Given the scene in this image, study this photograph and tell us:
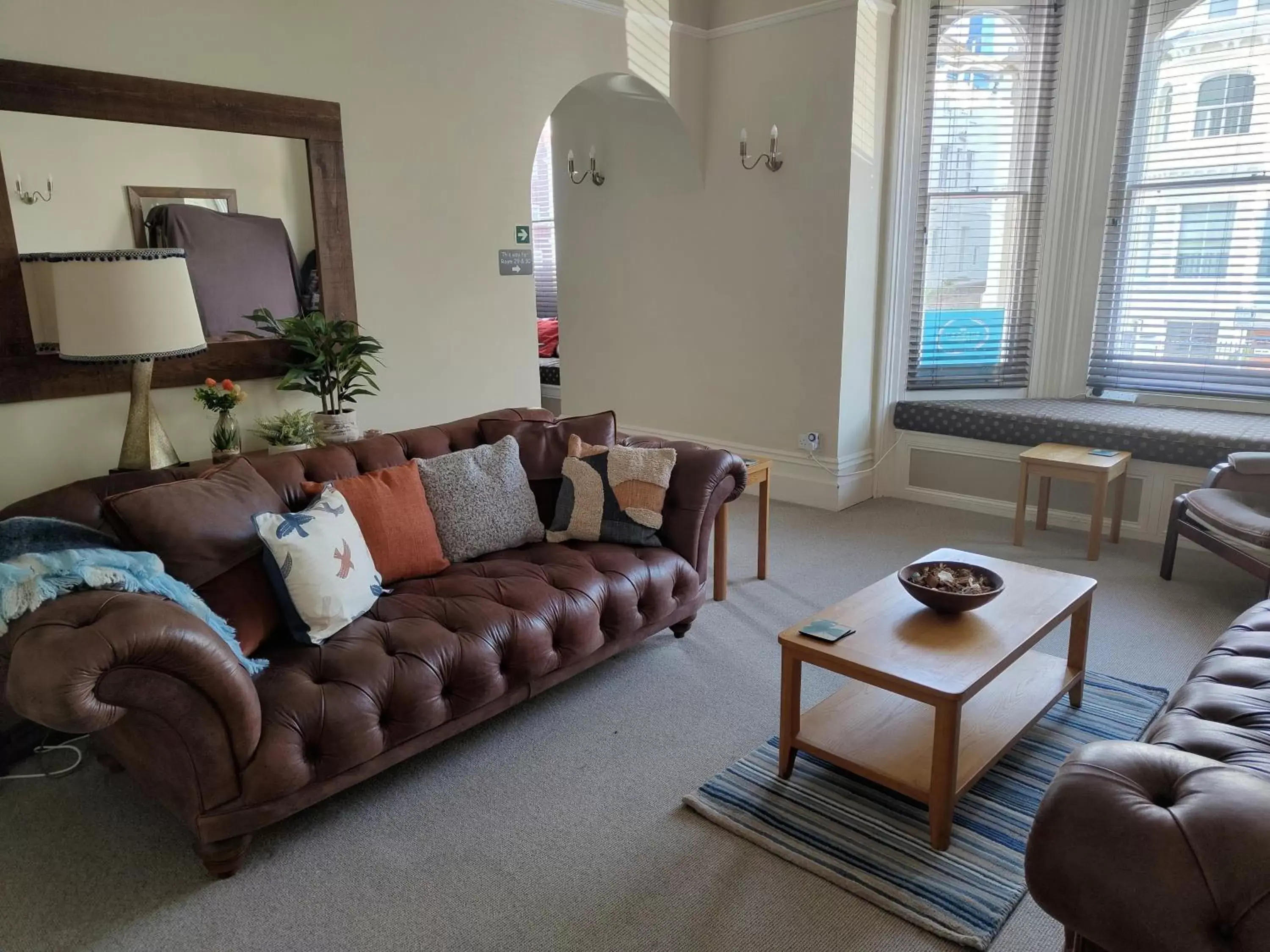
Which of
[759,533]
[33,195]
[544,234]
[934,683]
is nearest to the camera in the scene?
[934,683]

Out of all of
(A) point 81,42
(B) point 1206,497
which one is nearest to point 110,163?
(A) point 81,42

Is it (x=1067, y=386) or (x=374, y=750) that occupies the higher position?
(x=1067, y=386)

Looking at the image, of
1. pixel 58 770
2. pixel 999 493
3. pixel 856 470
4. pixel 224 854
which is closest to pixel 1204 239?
pixel 999 493

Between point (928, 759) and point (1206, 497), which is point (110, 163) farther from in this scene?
point (1206, 497)

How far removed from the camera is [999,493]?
4.68 meters

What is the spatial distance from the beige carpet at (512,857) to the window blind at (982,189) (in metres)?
2.30

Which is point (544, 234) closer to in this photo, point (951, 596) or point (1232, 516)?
point (1232, 516)

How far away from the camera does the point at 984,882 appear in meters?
1.93

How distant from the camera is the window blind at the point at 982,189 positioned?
454 cm

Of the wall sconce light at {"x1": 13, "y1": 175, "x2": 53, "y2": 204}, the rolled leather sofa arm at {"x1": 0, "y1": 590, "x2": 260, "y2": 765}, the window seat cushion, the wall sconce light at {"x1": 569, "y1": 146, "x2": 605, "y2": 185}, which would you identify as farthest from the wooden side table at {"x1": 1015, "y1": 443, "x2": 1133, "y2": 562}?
the wall sconce light at {"x1": 13, "y1": 175, "x2": 53, "y2": 204}

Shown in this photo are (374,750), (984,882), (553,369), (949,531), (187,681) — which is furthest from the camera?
(553,369)

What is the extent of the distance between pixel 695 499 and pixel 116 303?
1.83 metres

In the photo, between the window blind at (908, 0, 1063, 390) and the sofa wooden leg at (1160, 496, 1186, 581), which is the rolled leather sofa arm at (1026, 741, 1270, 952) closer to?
the sofa wooden leg at (1160, 496, 1186, 581)

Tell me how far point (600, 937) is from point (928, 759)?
3.02ft
